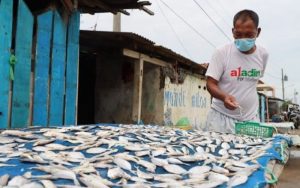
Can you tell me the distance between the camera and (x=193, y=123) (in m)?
16.5

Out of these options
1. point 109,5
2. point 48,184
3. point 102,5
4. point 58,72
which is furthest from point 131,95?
point 48,184

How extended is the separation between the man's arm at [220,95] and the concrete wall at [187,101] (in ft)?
30.2

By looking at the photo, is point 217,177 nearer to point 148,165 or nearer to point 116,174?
point 148,165

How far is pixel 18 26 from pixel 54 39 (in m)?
0.98

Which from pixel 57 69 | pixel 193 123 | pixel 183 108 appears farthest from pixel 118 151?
pixel 193 123

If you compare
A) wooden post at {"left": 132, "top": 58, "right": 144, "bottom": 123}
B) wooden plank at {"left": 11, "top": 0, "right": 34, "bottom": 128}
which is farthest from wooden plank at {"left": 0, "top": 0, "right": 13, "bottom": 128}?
wooden post at {"left": 132, "top": 58, "right": 144, "bottom": 123}

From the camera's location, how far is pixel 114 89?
12.2m

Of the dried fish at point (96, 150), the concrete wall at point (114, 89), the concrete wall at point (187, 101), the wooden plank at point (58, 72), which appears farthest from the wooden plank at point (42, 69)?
the concrete wall at point (187, 101)

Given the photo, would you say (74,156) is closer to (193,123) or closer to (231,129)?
(231,129)

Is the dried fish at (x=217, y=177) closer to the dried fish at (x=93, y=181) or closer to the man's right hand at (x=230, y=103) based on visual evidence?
the dried fish at (x=93, y=181)

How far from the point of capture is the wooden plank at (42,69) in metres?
6.70

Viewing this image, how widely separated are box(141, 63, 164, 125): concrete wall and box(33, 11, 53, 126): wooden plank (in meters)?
6.44

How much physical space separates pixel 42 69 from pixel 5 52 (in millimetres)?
974

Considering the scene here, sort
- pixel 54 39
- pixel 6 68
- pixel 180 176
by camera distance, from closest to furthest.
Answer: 1. pixel 180 176
2. pixel 6 68
3. pixel 54 39
